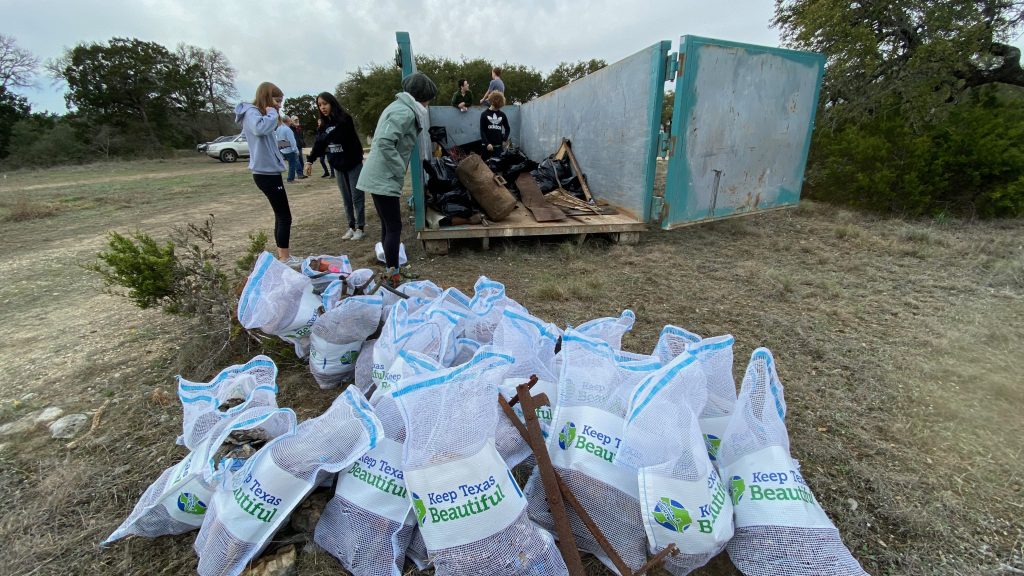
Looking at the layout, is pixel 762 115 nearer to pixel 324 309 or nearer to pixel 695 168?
pixel 695 168

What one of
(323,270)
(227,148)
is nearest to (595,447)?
(323,270)

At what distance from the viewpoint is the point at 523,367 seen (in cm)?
150

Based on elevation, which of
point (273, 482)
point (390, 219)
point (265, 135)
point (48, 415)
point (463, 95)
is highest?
point (463, 95)

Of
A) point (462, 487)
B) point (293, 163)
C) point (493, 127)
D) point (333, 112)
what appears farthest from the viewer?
point (293, 163)

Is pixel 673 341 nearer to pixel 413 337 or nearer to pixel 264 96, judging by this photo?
pixel 413 337

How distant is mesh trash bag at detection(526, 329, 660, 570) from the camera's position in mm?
1197

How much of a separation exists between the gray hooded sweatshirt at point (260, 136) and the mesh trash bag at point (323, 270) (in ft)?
3.81

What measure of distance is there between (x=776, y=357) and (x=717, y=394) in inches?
46.0

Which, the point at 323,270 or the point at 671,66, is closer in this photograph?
the point at 323,270

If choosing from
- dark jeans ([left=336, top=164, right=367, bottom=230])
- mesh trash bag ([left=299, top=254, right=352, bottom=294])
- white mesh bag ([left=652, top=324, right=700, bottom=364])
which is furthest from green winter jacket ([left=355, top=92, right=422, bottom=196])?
white mesh bag ([left=652, top=324, right=700, bottom=364])

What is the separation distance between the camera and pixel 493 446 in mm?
1158

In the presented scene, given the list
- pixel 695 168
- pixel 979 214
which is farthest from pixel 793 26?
pixel 695 168

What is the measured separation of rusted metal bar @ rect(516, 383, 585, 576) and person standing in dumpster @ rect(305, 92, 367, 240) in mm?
3279

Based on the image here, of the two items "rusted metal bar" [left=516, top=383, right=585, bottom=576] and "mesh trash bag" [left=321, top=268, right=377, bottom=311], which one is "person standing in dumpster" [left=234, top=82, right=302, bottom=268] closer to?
"mesh trash bag" [left=321, top=268, right=377, bottom=311]
